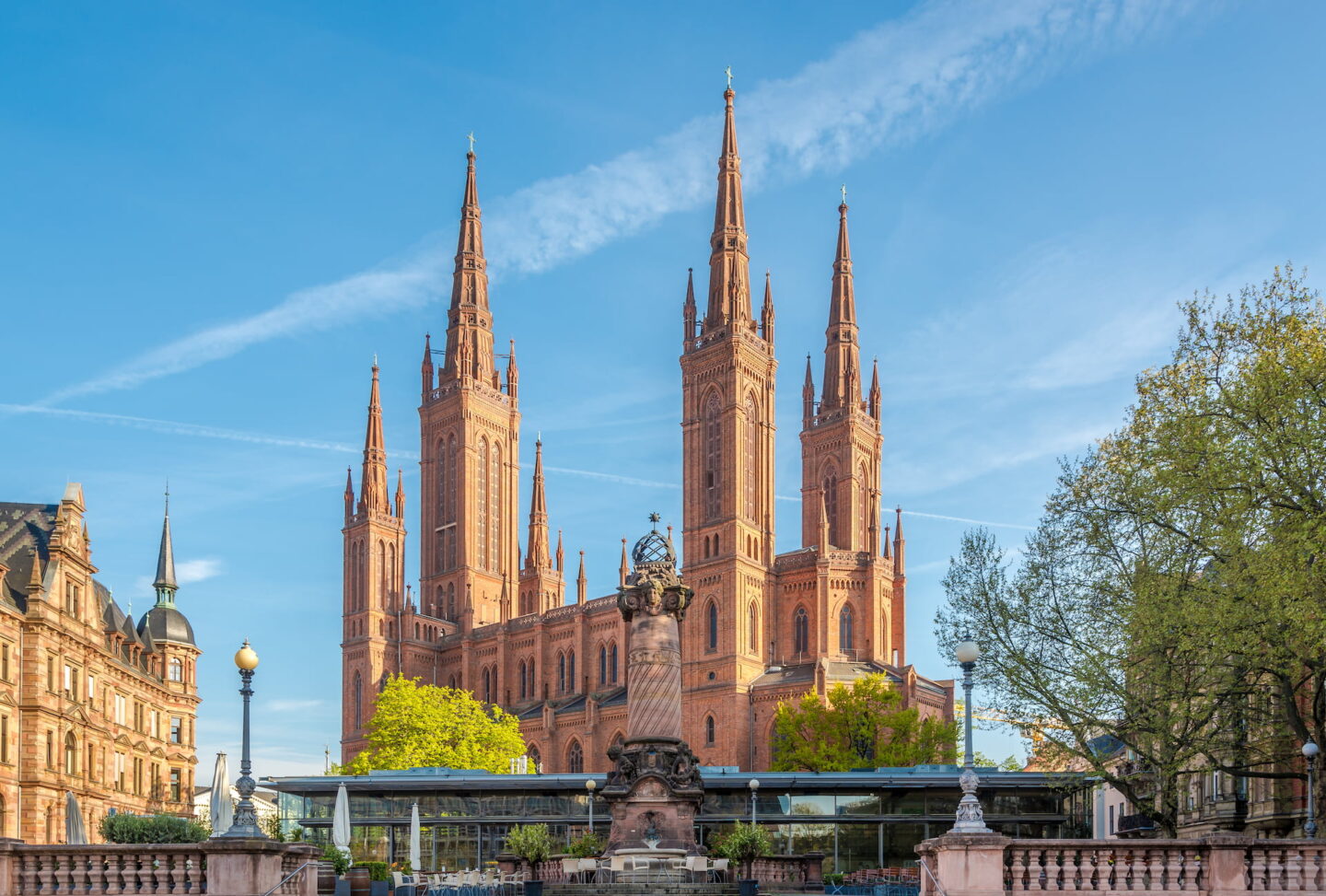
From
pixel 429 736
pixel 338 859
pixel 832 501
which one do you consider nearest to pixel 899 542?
pixel 832 501

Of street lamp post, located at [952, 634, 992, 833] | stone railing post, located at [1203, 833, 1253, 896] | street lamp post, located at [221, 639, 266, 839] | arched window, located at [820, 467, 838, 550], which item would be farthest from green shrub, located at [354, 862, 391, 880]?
arched window, located at [820, 467, 838, 550]

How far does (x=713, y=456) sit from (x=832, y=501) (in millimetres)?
12113

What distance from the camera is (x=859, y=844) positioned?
49719mm

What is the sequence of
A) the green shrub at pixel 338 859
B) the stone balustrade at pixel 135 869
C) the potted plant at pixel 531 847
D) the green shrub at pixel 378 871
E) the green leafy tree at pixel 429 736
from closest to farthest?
the stone balustrade at pixel 135 869 → the green shrub at pixel 338 859 → the potted plant at pixel 531 847 → the green shrub at pixel 378 871 → the green leafy tree at pixel 429 736

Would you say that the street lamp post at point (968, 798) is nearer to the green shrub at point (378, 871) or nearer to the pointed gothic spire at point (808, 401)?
the green shrub at point (378, 871)

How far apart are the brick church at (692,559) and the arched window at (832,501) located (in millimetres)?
190

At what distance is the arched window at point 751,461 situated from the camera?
331 feet

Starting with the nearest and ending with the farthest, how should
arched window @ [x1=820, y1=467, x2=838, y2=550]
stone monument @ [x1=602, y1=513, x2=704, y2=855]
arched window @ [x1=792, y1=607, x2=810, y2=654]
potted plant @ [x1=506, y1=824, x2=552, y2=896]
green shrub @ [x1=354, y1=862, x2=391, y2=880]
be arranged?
potted plant @ [x1=506, y1=824, x2=552, y2=896] < green shrub @ [x1=354, y1=862, x2=391, y2=880] < stone monument @ [x1=602, y1=513, x2=704, y2=855] < arched window @ [x1=792, y1=607, x2=810, y2=654] < arched window @ [x1=820, y1=467, x2=838, y2=550]

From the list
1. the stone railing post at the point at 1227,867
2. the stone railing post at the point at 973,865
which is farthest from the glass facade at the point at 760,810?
the stone railing post at the point at 973,865

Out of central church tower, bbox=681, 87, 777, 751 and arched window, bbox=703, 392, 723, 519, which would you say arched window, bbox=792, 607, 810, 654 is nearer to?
central church tower, bbox=681, 87, 777, 751

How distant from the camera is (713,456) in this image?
10238 centimetres

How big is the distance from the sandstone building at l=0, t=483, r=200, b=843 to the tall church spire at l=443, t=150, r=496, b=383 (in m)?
58.6

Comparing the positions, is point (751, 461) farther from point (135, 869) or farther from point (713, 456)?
point (135, 869)

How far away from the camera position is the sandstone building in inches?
2012
